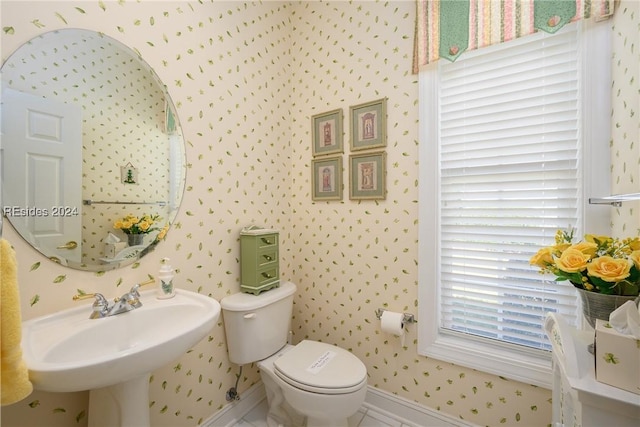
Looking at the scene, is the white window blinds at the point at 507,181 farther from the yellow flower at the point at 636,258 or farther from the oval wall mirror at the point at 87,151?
the oval wall mirror at the point at 87,151

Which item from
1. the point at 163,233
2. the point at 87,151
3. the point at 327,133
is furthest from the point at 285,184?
the point at 87,151

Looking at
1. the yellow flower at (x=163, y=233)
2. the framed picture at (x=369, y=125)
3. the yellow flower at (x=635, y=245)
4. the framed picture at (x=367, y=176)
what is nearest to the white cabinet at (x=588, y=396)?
the yellow flower at (x=635, y=245)

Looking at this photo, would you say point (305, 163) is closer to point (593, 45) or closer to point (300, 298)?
point (300, 298)

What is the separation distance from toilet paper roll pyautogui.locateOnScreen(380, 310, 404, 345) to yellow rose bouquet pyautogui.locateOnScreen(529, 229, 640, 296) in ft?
2.64

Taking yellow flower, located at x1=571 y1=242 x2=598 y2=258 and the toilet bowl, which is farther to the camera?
the toilet bowl

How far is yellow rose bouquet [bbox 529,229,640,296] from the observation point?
73cm

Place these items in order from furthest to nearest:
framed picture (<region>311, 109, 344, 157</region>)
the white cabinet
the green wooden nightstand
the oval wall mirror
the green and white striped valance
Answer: framed picture (<region>311, 109, 344, 157</region>) < the green wooden nightstand < the green and white striped valance < the oval wall mirror < the white cabinet

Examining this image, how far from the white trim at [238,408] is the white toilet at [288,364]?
0.57 feet

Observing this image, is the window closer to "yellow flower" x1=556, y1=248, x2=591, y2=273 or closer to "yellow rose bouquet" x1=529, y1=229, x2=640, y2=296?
"yellow rose bouquet" x1=529, y1=229, x2=640, y2=296

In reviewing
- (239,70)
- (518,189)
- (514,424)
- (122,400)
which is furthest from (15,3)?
(514,424)

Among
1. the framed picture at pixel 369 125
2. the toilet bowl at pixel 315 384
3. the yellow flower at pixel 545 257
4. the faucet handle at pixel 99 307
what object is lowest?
the toilet bowl at pixel 315 384

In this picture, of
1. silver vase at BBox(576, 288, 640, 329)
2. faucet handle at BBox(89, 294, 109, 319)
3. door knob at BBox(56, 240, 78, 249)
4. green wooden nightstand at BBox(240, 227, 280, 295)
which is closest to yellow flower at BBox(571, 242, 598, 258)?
silver vase at BBox(576, 288, 640, 329)

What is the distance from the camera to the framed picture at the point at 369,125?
1.60 metres

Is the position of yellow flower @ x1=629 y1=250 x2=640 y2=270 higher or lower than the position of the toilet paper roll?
higher
